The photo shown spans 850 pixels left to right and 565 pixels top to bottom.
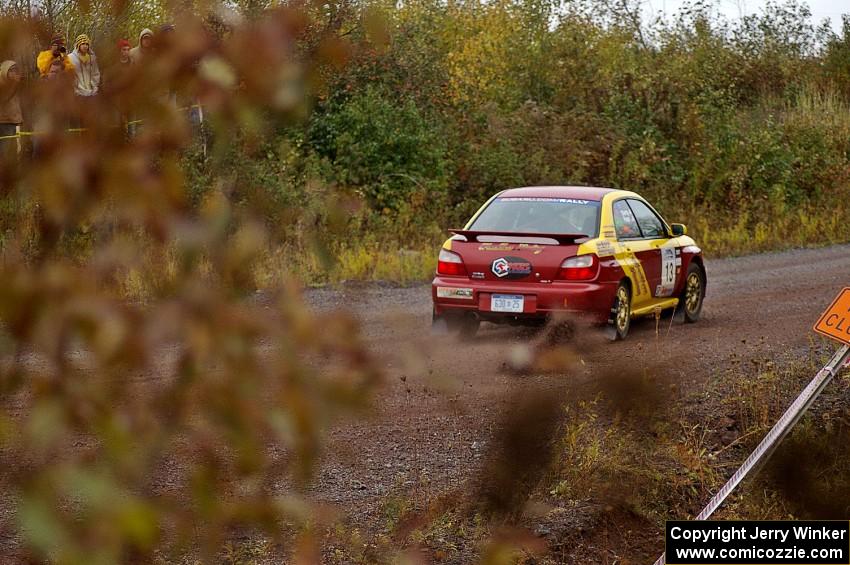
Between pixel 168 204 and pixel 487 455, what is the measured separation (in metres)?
6.44

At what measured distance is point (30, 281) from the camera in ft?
5.03

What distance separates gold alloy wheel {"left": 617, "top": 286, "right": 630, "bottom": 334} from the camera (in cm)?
1230

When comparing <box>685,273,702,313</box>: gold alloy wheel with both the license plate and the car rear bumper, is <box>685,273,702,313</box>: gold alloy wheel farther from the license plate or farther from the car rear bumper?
the license plate

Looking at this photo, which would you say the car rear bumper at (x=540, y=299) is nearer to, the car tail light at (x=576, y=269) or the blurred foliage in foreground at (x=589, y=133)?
the car tail light at (x=576, y=269)

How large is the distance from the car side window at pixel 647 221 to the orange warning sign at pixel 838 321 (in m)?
7.11

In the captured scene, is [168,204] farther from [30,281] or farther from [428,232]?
[428,232]

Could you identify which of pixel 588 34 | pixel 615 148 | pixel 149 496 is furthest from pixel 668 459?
pixel 588 34

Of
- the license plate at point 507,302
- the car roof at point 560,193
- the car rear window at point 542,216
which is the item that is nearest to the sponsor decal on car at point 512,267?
the license plate at point 507,302

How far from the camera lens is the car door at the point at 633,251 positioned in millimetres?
12625

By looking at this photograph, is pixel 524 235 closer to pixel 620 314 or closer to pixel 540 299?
pixel 540 299

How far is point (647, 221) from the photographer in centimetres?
1370

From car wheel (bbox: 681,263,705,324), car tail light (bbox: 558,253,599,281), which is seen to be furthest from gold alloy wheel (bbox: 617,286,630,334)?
car wheel (bbox: 681,263,705,324)

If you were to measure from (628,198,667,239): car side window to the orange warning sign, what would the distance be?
7.11 metres

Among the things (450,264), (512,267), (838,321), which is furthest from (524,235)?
(838,321)
